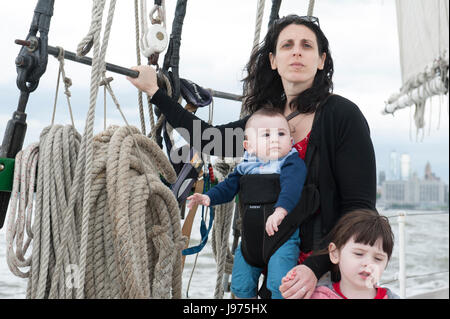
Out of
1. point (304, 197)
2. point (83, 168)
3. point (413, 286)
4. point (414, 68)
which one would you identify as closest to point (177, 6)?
point (83, 168)

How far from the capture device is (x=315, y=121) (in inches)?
53.9

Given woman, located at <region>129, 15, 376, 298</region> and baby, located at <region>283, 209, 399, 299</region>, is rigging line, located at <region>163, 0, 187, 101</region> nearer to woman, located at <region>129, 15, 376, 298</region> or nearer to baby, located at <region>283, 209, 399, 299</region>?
woman, located at <region>129, 15, 376, 298</region>

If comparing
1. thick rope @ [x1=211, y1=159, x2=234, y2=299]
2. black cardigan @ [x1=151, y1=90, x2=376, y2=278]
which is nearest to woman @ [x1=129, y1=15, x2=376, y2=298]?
black cardigan @ [x1=151, y1=90, x2=376, y2=278]

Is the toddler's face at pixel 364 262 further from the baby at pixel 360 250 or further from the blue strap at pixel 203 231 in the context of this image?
the blue strap at pixel 203 231

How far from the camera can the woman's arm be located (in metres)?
1.61

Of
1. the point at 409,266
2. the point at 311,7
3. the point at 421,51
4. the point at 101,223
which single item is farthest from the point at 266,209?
the point at 409,266

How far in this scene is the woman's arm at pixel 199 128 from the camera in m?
1.61

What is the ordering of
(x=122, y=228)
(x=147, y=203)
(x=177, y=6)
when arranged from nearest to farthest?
1. (x=122, y=228)
2. (x=147, y=203)
3. (x=177, y=6)

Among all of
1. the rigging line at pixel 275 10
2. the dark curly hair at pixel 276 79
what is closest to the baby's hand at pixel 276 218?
the dark curly hair at pixel 276 79

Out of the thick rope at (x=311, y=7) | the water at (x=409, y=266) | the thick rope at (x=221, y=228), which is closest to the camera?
the thick rope at (x=311, y=7)
